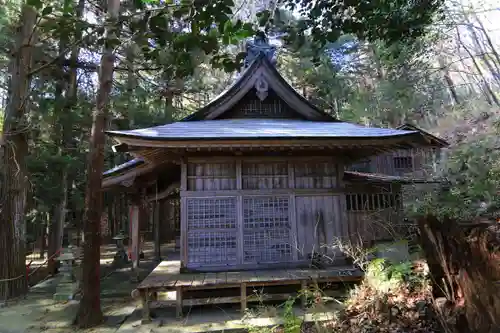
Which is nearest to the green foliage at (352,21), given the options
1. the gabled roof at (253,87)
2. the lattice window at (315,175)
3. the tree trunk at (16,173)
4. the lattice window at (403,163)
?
the lattice window at (315,175)

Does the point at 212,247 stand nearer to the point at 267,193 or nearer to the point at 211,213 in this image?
the point at 211,213

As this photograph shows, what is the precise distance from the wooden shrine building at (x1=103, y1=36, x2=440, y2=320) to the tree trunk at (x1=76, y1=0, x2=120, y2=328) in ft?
1.58

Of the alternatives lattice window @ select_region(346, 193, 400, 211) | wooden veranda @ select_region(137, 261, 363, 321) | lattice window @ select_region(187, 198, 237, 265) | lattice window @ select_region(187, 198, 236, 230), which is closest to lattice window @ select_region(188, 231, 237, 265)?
lattice window @ select_region(187, 198, 237, 265)

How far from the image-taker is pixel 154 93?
1694cm

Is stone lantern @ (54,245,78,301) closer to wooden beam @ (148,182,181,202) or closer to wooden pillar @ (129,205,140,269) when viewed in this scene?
wooden pillar @ (129,205,140,269)

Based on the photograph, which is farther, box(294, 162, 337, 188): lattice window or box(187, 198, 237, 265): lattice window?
box(294, 162, 337, 188): lattice window

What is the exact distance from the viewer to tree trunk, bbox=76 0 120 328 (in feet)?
20.8

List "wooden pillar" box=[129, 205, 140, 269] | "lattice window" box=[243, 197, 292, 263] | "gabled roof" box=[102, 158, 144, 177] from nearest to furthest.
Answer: "lattice window" box=[243, 197, 292, 263], "gabled roof" box=[102, 158, 144, 177], "wooden pillar" box=[129, 205, 140, 269]

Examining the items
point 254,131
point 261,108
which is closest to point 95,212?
point 254,131

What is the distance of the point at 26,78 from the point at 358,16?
9.97m

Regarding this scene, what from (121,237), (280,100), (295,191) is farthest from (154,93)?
(295,191)

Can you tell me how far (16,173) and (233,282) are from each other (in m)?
7.14

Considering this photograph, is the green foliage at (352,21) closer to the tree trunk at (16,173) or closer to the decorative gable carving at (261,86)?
the decorative gable carving at (261,86)

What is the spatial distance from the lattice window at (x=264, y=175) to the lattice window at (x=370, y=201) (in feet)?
5.42
